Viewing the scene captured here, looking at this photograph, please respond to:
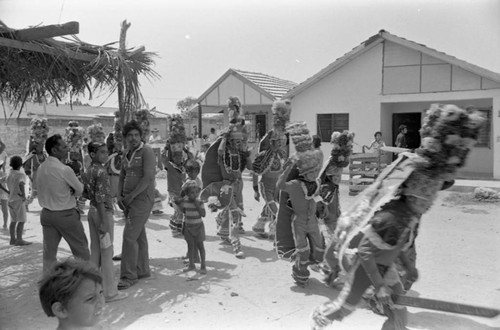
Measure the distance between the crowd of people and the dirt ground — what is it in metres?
0.27

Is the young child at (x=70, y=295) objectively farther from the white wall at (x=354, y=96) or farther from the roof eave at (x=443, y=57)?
the white wall at (x=354, y=96)

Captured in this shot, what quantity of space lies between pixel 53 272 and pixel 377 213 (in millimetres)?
2130

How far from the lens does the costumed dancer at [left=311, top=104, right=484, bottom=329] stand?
9.68 feet

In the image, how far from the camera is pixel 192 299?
483 centimetres

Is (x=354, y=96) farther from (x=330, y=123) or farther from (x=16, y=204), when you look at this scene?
(x=16, y=204)

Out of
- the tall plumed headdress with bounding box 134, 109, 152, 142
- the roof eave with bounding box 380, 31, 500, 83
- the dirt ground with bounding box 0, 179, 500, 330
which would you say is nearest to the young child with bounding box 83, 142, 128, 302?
the dirt ground with bounding box 0, 179, 500, 330

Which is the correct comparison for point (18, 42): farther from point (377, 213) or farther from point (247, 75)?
point (247, 75)

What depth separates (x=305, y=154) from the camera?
4.98 m

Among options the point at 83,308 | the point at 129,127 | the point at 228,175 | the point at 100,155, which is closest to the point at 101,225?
the point at 100,155

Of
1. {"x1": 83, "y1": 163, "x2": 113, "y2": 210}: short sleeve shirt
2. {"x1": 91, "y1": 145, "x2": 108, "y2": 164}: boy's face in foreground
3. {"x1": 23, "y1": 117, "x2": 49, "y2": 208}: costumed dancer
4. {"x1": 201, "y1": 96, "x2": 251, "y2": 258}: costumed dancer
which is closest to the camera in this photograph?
{"x1": 83, "y1": 163, "x2": 113, "y2": 210}: short sleeve shirt

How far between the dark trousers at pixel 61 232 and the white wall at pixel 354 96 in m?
11.9

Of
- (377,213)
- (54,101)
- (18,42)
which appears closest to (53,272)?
(377,213)

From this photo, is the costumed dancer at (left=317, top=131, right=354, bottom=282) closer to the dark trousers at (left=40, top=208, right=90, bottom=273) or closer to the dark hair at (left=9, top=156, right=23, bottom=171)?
the dark trousers at (left=40, top=208, right=90, bottom=273)

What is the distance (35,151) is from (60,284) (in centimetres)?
773
